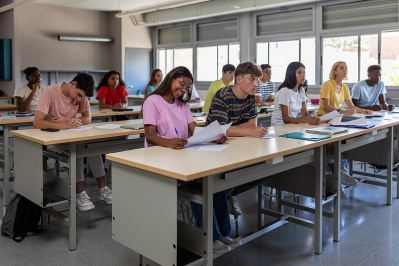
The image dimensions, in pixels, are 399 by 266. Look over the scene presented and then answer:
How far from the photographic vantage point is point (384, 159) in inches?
151

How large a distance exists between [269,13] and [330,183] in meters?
5.28

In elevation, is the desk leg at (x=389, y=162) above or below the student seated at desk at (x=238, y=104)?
below

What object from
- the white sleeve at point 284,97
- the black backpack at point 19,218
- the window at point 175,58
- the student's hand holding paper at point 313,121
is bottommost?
the black backpack at point 19,218

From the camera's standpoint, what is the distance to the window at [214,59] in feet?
27.7

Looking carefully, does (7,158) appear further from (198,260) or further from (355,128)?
(355,128)

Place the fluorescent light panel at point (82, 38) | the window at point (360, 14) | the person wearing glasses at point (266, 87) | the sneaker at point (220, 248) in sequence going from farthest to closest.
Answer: the fluorescent light panel at point (82, 38), the window at point (360, 14), the person wearing glasses at point (266, 87), the sneaker at point (220, 248)

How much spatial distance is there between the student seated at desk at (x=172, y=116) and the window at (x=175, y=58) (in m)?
6.69

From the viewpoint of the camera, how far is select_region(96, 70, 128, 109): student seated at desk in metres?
5.28

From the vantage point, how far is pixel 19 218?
9.59ft

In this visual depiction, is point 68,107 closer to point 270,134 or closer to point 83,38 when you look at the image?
point 270,134

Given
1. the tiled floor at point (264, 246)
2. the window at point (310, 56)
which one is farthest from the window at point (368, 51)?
the tiled floor at point (264, 246)

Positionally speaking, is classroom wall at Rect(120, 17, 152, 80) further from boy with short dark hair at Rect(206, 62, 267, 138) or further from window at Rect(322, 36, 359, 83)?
boy with short dark hair at Rect(206, 62, 267, 138)

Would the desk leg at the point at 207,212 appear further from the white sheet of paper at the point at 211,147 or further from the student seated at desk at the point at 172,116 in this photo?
the student seated at desk at the point at 172,116

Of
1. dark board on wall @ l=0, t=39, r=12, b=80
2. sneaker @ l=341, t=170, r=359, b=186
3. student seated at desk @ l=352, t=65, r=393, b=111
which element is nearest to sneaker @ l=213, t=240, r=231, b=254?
sneaker @ l=341, t=170, r=359, b=186
